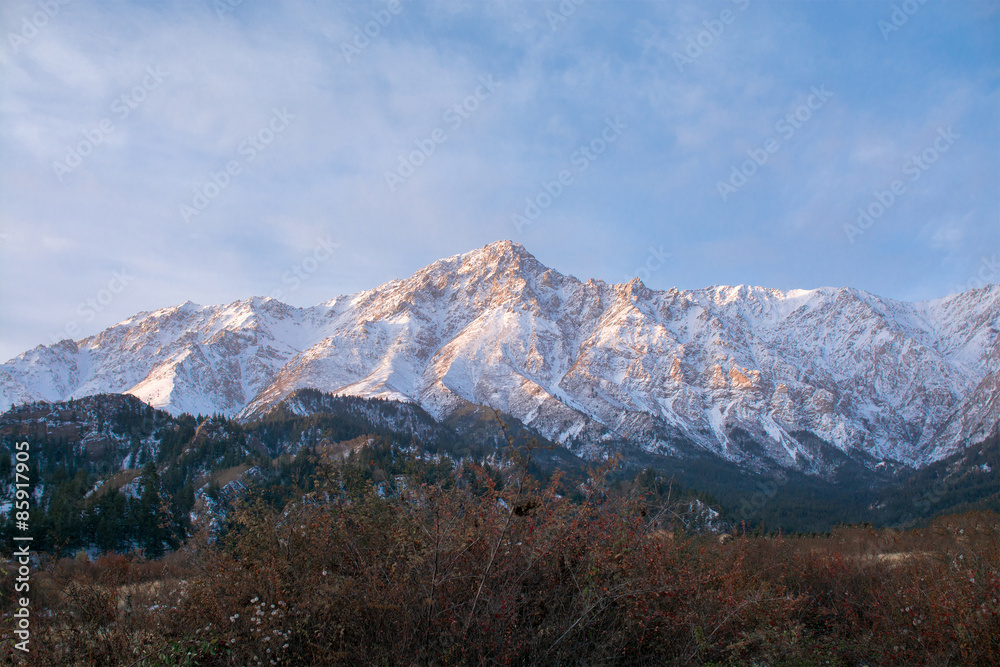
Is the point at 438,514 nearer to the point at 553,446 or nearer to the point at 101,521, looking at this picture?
the point at 553,446

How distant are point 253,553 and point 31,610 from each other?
2922 millimetres

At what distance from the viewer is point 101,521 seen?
4838cm

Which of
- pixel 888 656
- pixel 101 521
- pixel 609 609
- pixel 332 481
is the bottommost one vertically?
pixel 888 656

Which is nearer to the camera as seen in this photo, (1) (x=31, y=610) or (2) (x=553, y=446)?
(1) (x=31, y=610)

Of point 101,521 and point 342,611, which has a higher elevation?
point 101,521

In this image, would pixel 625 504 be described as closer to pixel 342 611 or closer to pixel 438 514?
pixel 438 514

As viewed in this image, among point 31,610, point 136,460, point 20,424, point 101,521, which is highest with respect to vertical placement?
point 20,424

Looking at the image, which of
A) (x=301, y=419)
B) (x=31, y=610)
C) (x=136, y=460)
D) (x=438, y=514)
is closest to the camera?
(x=31, y=610)

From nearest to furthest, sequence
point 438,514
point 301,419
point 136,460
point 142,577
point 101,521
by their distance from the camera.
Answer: point 438,514 → point 142,577 → point 101,521 → point 136,460 → point 301,419

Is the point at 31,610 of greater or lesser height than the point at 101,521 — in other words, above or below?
below

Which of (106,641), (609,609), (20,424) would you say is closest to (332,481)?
(106,641)

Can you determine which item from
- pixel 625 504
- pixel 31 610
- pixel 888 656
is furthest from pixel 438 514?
pixel 888 656

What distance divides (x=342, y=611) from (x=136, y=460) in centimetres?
13199

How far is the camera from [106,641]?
6.64 metres
